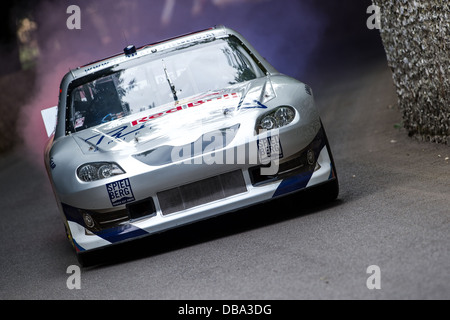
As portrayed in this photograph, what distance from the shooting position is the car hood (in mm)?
5645

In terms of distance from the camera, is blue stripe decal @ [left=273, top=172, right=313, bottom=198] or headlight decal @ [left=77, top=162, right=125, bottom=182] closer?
headlight decal @ [left=77, top=162, right=125, bottom=182]

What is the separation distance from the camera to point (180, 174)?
554 cm

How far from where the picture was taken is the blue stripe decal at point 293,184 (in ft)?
18.7

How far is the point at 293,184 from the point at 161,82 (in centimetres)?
154

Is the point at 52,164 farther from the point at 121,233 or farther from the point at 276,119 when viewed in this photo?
the point at 276,119

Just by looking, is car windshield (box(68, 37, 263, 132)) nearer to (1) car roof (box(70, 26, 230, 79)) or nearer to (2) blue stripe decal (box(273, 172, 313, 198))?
(1) car roof (box(70, 26, 230, 79))

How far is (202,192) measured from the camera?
222 inches

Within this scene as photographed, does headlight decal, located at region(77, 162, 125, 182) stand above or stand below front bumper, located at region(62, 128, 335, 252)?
above

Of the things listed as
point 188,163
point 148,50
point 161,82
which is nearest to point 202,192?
point 188,163

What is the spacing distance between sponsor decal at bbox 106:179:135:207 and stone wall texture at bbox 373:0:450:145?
346 cm

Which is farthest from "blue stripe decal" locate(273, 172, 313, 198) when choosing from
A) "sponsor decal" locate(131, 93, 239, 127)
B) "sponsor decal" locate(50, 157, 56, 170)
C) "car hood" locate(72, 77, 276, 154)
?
"sponsor decal" locate(50, 157, 56, 170)

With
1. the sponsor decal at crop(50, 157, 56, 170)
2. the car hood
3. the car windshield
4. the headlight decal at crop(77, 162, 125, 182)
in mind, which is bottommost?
the headlight decal at crop(77, 162, 125, 182)
